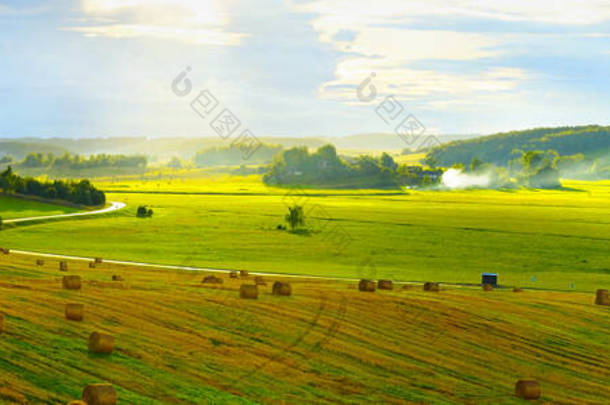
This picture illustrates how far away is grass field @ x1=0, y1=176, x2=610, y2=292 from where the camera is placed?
63656mm

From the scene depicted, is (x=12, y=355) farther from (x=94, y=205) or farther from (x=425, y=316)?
(x=94, y=205)

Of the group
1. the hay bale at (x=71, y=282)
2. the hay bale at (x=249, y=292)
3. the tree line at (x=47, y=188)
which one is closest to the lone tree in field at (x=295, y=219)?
the tree line at (x=47, y=188)

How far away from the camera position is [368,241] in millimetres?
85750

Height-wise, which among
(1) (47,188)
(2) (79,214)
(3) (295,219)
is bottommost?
(2) (79,214)

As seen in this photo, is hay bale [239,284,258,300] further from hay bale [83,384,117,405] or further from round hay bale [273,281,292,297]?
hay bale [83,384,117,405]

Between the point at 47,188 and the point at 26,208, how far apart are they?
1189 centimetres

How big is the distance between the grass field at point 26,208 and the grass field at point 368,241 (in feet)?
28.3

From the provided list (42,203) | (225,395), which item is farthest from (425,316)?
(42,203)

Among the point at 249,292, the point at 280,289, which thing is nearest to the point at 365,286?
the point at 280,289

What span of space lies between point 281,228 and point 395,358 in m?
71.8

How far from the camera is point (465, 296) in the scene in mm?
39969

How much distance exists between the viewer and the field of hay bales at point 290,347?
20.8 meters

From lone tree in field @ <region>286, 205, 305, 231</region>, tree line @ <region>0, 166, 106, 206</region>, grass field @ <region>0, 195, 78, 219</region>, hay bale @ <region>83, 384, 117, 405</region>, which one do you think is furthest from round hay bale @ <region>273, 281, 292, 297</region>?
tree line @ <region>0, 166, 106, 206</region>

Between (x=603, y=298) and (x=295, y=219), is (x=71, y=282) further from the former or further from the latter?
(x=295, y=219)
